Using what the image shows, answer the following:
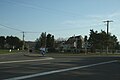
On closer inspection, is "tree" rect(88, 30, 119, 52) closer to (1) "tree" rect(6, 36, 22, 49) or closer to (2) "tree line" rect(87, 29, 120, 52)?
(2) "tree line" rect(87, 29, 120, 52)

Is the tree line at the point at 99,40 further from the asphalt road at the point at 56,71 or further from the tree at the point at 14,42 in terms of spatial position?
the tree at the point at 14,42

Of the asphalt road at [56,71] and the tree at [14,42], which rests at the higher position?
the tree at [14,42]

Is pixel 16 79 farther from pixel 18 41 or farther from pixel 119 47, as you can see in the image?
pixel 18 41

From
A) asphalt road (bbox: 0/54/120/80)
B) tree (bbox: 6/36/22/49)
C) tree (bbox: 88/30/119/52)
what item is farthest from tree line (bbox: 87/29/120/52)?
tree (bbox: 6/36/22/49)

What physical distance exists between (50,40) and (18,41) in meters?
40.2

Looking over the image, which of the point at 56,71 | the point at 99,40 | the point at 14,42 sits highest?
the point at 14,42

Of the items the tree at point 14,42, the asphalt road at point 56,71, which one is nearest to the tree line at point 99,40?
the asphalt road at point 56,71

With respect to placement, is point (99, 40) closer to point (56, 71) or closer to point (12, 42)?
point (56, 71)

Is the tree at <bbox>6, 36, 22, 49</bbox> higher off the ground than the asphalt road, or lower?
higher

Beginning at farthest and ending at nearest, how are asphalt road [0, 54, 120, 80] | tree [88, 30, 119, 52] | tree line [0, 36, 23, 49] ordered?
1. tree line [0, 36, 23, 49]
2. tree [88, 30, 119, 52]
3. asphalt road [0, 54, 120, 80]

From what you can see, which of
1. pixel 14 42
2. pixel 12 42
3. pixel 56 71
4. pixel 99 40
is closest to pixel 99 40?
pixel 99 40

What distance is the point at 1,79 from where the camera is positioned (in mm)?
13359

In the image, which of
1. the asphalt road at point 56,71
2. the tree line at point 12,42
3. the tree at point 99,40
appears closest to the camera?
the asphalt road at point 56,71

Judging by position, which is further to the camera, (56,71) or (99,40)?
(99,40)
